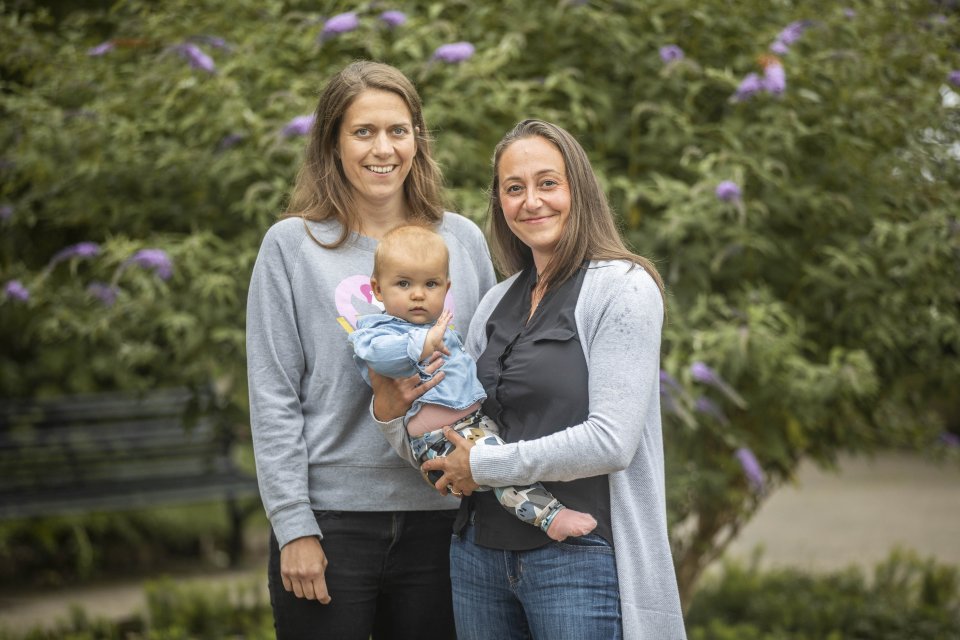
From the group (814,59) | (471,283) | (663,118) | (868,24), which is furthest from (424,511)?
(868,24)

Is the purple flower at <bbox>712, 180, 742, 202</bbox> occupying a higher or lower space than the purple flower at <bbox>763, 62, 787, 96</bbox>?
lower

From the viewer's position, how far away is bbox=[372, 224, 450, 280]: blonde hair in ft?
7.27

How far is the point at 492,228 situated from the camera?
2422 millimetres

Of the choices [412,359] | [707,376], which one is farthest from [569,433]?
[707,376]

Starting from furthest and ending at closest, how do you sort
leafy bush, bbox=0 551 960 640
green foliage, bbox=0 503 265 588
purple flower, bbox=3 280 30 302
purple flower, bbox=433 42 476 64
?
green foliage, bbox=0 503 265 588
leafy bush, bbox=0 551 960 640
purple flower, bbox=3 280 30 302
purple flower, bbox=433 42 476 64

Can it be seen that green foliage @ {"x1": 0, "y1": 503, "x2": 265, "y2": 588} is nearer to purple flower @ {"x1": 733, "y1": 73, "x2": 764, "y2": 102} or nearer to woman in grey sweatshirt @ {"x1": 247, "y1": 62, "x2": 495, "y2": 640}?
woman in grey sweatshirt @ {"x1": 247, "y1": 62, "x2": 495, "y2": 640}

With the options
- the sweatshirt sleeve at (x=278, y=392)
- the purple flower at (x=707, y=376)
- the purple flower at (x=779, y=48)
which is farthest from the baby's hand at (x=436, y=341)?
the purple flower at (x=779, y=48)

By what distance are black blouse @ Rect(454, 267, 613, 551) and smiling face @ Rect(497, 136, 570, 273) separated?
4.9 inches

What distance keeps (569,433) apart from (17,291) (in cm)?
249

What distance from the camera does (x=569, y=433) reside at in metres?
1.96

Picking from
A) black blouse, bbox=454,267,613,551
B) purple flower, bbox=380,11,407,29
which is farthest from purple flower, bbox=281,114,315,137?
black blouse, bbox=454,267,613,551

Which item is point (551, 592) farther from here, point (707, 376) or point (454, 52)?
point (454, 52)

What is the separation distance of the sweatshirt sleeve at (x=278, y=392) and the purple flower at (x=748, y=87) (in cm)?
181

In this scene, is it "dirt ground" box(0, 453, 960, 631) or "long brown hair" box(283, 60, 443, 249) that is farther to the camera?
"dirt ground" box(0, 453, 960, 631)
